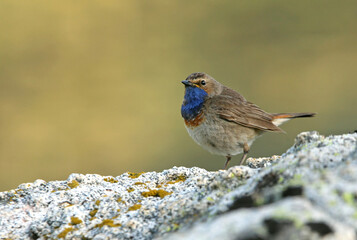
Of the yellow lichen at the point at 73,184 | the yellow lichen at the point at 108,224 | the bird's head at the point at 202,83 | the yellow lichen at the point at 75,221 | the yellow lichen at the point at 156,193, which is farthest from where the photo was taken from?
the bird's head at the point at 202,83

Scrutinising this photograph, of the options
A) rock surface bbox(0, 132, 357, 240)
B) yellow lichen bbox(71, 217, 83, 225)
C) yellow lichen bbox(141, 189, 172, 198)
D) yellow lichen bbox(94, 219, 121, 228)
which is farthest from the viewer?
yellow lichen bbox(141, 189, 172, 198)

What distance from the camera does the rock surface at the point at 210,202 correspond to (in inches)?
62.5

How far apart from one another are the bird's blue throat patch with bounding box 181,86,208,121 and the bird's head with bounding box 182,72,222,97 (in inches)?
2.2

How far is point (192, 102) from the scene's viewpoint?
6.46 metres

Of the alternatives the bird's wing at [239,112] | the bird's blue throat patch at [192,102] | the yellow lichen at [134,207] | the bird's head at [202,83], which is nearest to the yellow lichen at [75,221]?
the yellow lichen at [134,207]

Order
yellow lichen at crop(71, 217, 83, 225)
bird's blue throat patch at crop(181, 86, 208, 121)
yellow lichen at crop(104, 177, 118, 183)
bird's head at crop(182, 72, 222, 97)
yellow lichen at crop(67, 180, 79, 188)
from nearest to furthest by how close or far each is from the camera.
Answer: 1. yellow lichen at crop(71, 217, 83, 225)
2. yellow lichen at crop(67, 180, 79, 188)
3. yellow lichen at crop(104, 177, 118, 183)
4. bird's blue throat patch at crop(181, 86, 208, 121)
5. bird's head at crop(182, 72, 222, 97)

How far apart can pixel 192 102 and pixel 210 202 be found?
4125 mm

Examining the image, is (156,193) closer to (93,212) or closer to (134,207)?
(134,207)

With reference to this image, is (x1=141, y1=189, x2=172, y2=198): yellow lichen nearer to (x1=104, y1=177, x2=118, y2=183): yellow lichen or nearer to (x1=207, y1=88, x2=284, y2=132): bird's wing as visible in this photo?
(x1=104, y1=177, x2=118, y2=183): yellow lichen

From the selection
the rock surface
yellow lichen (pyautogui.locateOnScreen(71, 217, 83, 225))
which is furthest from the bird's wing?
yellow lichen (pyautogui.locateOnScreen(71, 217, 83, 225))

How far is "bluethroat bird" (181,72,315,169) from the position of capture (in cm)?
614

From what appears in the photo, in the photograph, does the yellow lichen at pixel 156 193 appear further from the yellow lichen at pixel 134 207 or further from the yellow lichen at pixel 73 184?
the yellow lichen at pixel 73 184

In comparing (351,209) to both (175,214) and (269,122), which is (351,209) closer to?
(175,214)

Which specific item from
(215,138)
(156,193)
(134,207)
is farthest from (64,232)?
(215,138)
